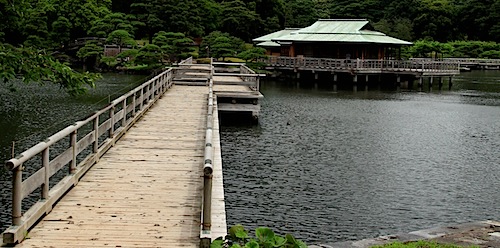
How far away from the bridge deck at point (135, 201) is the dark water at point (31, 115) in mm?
2381

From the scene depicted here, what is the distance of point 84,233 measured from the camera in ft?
22.5

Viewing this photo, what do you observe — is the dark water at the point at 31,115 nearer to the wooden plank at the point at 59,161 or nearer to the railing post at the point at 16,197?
the wooden plank at the point at 59,161

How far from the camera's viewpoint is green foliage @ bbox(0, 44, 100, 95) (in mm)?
10285

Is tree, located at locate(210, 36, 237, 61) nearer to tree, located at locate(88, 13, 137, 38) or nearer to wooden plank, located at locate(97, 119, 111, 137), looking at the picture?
tree, located at locate(88, 13, 137, 38)

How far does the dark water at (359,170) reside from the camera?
40.7 feet

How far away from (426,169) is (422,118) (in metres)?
12.4

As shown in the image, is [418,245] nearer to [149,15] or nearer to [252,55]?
[252,55]

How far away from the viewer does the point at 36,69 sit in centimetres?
1062

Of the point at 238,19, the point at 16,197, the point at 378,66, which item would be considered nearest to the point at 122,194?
the point at 16,197

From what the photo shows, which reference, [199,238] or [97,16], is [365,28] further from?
[199,238]

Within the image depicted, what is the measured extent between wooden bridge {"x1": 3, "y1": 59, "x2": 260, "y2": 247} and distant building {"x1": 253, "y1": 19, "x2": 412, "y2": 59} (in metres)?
40.5

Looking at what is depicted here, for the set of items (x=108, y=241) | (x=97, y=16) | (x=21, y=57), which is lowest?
(x=108, y=241)

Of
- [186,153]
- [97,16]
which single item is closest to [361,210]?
[186,153]

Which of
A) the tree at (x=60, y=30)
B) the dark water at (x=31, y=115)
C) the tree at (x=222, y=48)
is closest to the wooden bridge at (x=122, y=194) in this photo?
the dark water at (x=31, y=115)
